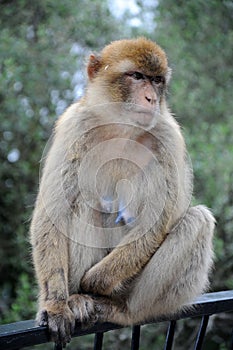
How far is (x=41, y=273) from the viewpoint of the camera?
2412 mm

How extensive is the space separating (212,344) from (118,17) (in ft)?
8.48

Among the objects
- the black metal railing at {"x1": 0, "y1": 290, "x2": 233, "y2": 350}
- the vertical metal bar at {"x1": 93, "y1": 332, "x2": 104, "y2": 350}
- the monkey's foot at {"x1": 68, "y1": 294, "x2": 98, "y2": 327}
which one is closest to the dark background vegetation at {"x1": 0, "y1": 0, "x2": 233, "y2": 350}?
the monkey's foot at {"x1": 68, "y1": 294, "x2": 98, "y2": 327}

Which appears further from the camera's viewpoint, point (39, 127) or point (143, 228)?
point (39, 127)

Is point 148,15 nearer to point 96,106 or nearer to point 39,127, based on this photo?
point 39,127

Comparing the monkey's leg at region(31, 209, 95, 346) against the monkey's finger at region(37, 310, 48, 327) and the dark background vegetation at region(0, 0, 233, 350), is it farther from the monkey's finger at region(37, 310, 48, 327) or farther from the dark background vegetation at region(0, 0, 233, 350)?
the dark background vegetation at region(0, 0, 233, 350)

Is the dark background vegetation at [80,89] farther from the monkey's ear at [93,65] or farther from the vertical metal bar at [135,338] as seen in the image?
the vertical metal bar at [135,338]

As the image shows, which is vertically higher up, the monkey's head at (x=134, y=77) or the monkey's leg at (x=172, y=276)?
the monkey's head at (x=134, y=77)

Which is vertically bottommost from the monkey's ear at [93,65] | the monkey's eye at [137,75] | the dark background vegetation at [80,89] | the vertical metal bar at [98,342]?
the dark background vegetation at [80,89]

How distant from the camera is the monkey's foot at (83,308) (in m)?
2.24

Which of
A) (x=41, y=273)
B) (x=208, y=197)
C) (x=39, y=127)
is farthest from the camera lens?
(x=39, y=127)

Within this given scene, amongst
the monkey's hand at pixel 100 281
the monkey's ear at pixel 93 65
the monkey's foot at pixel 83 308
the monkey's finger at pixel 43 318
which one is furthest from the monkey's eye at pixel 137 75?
the monkey's finger at pixel 43 318

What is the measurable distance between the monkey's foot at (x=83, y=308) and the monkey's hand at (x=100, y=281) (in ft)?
0.21

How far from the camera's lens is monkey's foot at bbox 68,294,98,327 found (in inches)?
88.1

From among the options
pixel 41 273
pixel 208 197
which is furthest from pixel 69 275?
pixel 208 197
